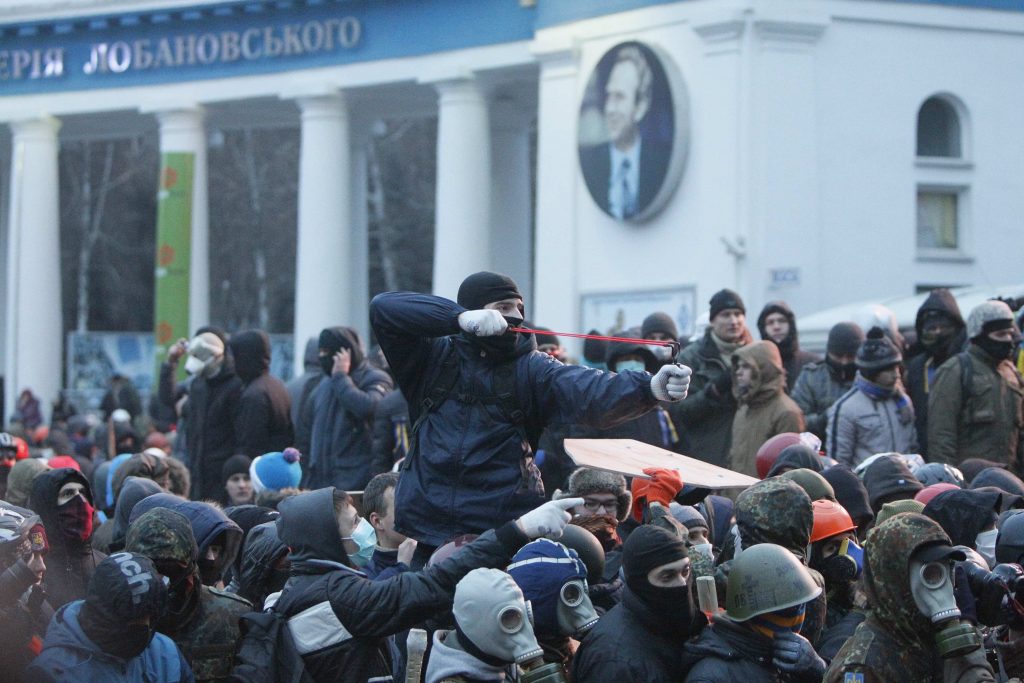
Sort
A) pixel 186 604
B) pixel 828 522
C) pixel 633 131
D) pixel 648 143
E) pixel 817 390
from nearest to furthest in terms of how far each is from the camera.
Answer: pixel 186 604, pixel 828 522, pixel 817 390, pixel 648 143, pixel 633 131

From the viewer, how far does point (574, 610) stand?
5.05 meters

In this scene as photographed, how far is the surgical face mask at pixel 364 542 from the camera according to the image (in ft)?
20.4

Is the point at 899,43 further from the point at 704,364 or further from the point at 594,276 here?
the point at 704,364

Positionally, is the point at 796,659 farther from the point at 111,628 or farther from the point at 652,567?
the point at 111,628

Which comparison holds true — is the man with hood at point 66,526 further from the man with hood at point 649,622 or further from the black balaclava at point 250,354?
the black balaclava at point 250,354

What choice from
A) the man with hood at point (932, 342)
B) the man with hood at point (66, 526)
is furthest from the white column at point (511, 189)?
the man with hood at point (66, 526)

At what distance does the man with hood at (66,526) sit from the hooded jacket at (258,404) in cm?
446

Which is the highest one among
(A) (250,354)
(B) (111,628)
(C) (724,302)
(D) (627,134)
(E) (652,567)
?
(D) (627,134)

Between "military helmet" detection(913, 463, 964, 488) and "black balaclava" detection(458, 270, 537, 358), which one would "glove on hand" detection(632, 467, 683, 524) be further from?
"military helmet" detection(913, 463, 964, 488)

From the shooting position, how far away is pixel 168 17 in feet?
89.1

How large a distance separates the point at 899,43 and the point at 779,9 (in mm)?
1854

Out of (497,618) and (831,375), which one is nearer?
(497,618)

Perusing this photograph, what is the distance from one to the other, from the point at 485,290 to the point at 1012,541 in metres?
2.14

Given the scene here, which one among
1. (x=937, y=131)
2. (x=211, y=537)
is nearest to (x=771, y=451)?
(x=211, y=537)
